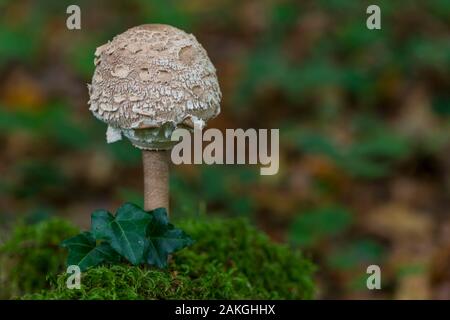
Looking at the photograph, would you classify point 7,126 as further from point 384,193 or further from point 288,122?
point 384,193

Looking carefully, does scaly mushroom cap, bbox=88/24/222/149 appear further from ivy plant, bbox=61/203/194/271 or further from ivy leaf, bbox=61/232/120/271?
ivy leaf, bbox=61/232/120/271

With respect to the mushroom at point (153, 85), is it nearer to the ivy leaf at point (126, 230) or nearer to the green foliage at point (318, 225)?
the ivy leaf at point (126, 230)

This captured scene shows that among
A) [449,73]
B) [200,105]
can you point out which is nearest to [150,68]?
[200,105]

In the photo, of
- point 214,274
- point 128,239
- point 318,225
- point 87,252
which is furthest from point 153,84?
point 318,225

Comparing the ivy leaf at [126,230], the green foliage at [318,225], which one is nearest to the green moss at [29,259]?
the ivy leaf at [126,230]

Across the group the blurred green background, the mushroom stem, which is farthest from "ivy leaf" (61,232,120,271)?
the blurred green background

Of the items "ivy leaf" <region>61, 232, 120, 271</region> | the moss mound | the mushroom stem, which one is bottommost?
the moss mound
